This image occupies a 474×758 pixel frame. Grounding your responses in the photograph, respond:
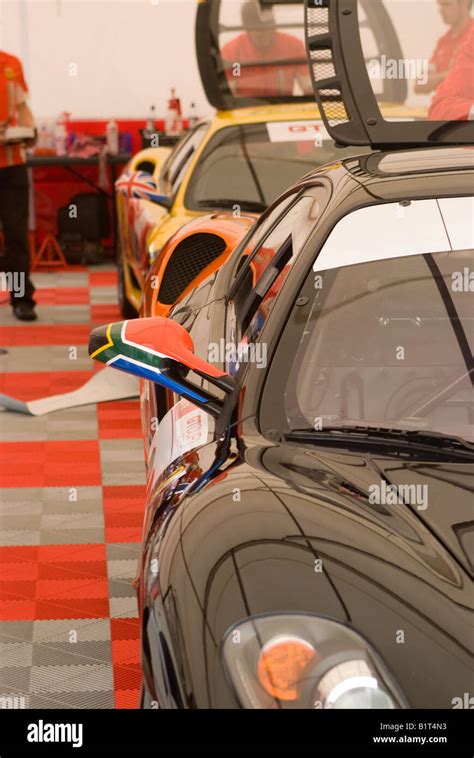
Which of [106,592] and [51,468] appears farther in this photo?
[51,468]

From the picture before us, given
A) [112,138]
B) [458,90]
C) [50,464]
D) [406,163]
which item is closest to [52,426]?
[50,464]

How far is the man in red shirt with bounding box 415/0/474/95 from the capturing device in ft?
12.1

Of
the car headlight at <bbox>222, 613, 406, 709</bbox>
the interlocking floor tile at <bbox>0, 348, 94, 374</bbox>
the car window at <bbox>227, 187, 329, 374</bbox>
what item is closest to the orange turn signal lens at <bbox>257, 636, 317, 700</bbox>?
the car headlight at <bbox>222, 613, 406, 709</bbox>

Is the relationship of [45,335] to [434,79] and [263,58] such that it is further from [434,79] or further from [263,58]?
[434,79]

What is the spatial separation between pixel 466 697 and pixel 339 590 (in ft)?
0.78

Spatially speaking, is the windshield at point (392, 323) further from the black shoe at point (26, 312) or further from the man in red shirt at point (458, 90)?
the black shoe at point (26, 312)

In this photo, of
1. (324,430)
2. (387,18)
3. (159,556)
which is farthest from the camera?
(387,18)

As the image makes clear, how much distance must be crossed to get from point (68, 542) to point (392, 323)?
6.62 ft

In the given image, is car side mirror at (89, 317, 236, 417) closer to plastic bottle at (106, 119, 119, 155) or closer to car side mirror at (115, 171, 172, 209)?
car side mirror at (115, 171, 172, 209)

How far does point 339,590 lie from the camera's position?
5.69ft

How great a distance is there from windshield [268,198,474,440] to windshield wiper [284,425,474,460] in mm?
58
